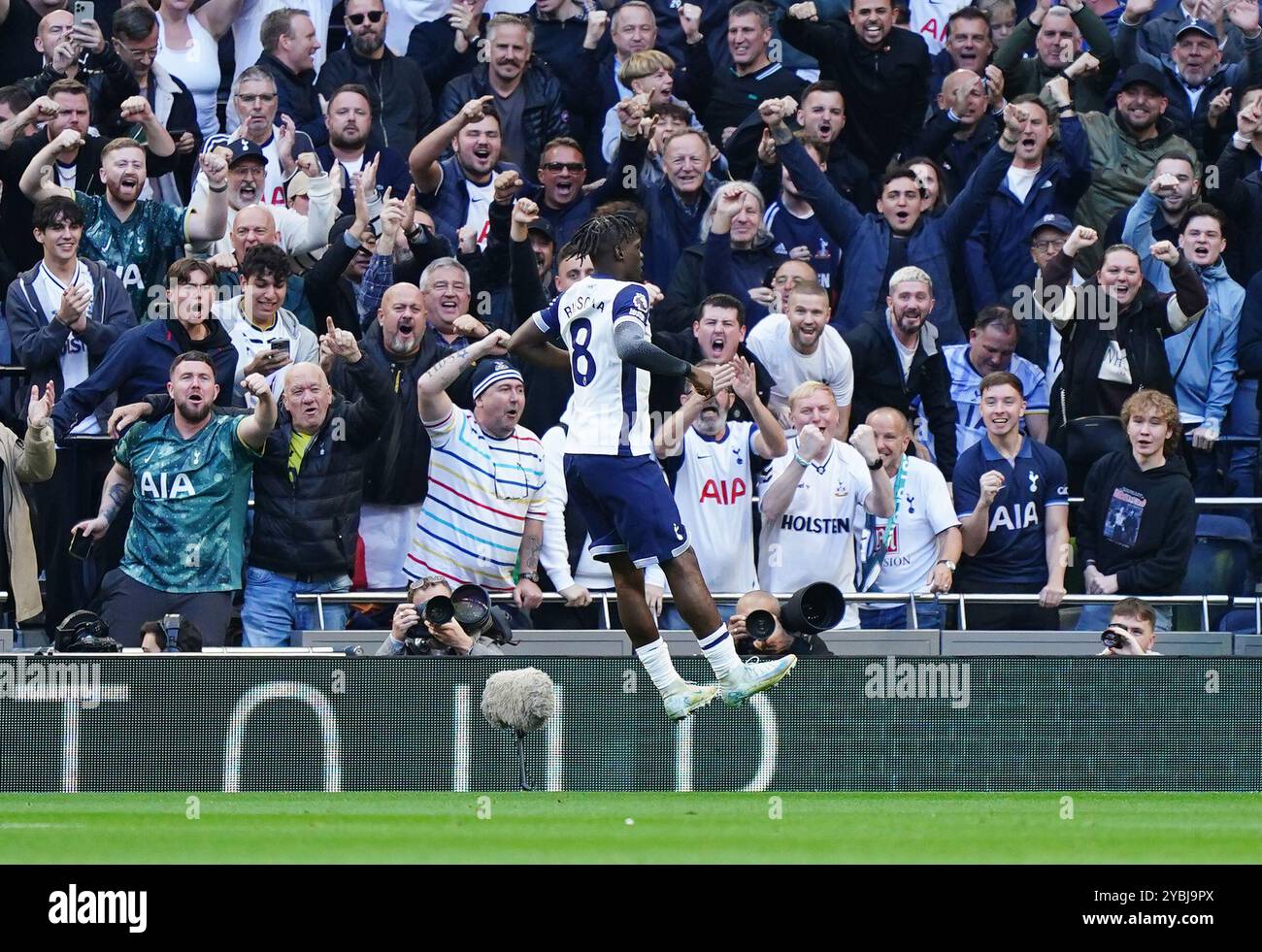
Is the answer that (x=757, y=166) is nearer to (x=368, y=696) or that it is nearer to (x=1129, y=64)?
(x=1129, y=64)

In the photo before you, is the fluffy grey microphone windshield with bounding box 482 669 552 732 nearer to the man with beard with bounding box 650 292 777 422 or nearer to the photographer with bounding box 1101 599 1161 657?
the photographer with bounding box 1101 599 1161 657

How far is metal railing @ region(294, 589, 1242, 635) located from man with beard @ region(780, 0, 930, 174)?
4.20 meters

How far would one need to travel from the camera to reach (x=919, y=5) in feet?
52.1

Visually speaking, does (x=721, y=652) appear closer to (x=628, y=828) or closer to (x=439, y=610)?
(x=628, y=828)

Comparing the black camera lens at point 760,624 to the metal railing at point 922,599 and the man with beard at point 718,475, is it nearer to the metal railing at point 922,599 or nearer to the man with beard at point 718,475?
the metal railing at point 922,599

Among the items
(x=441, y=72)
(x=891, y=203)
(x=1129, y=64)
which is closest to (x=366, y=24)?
(x=441, y=72)

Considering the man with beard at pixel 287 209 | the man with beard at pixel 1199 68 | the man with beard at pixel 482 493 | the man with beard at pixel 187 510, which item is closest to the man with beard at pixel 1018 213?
the man with beard at pixel 1199 68

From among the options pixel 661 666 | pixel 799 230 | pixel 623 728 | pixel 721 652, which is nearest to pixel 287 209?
pixel 799 230

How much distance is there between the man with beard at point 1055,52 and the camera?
49.2 feet

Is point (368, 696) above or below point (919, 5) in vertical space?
below

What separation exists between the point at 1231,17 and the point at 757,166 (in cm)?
436

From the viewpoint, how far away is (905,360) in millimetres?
13102

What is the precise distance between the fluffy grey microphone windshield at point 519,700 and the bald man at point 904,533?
13.2ft

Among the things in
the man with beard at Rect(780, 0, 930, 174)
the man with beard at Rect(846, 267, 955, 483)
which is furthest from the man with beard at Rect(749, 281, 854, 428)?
the man with beard at Rect(780, 0, 930, 174)
